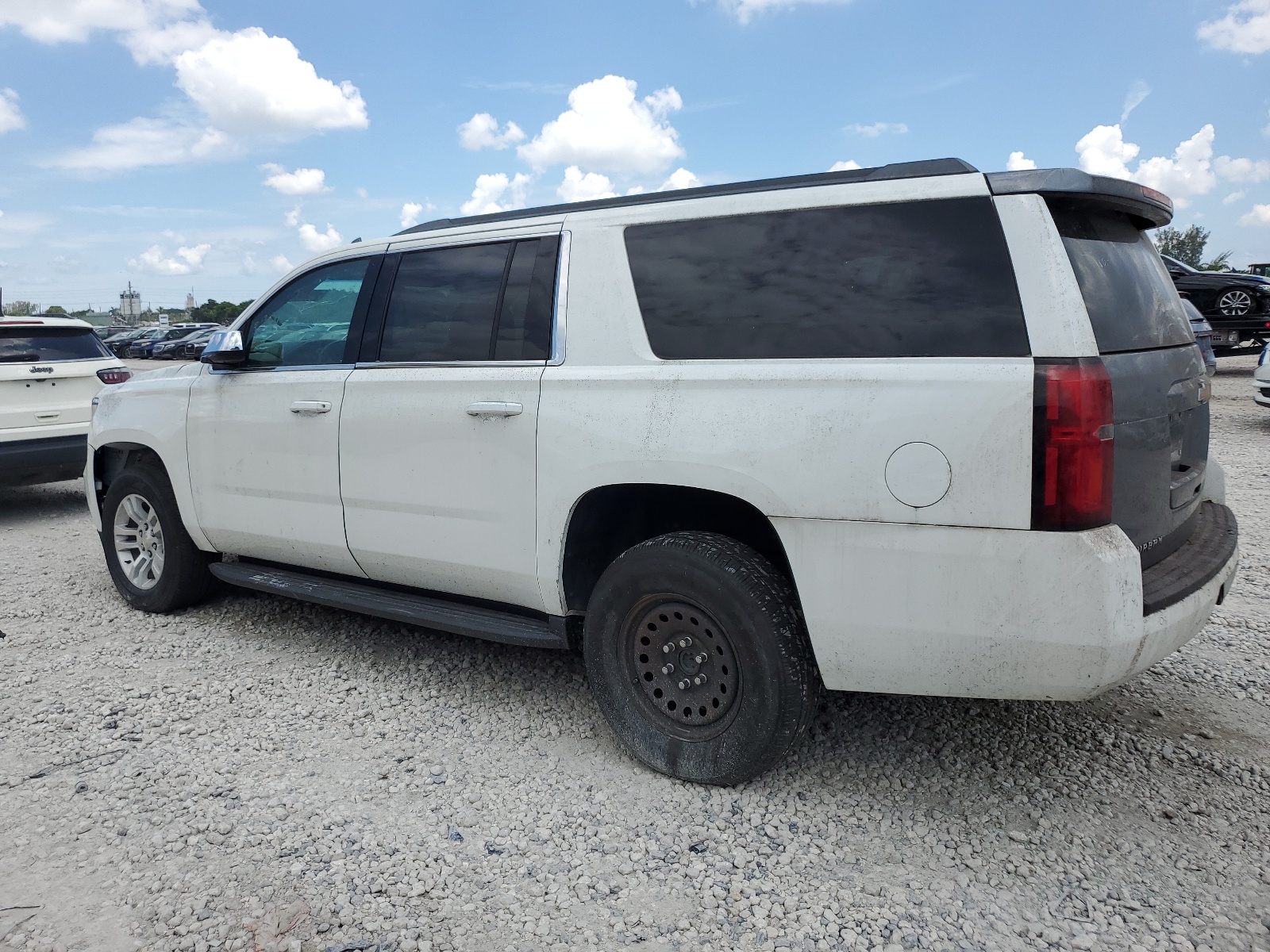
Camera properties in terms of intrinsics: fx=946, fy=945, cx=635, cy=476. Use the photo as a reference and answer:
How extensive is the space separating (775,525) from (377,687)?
2.16 metres

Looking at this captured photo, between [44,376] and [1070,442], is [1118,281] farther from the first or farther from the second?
[44,376]

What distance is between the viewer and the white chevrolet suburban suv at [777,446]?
257 centimetres

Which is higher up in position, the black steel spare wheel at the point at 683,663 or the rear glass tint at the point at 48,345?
the rear glass tint at the point at 48,345

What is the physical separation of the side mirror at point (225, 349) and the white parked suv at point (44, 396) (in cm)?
355

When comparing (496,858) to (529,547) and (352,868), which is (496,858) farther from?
(529,547)

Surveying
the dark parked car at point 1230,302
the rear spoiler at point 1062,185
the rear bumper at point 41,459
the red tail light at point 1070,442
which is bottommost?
the rear bumper at point 41,459

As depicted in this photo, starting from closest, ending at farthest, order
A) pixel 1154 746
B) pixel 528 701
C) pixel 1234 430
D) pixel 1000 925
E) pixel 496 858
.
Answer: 1. pixel 1000 925
2. pixel 496 858
3. pixel 1154 746
4. pixel 528 701
5. pixel 1234 430

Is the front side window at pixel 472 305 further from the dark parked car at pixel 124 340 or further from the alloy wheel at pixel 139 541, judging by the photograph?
the dark parked car at pixel 124 340

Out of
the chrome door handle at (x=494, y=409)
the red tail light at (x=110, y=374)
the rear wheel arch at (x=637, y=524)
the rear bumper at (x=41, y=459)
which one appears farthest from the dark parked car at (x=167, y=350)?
the rear wheel arch at (x=637, y=524)

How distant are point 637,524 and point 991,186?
1655mm

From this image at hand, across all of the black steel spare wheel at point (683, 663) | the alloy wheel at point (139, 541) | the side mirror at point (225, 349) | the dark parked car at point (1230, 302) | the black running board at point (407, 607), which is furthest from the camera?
the dark parked car at point (1230, 302)

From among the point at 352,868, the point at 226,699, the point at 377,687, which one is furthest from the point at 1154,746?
the point at 226,699

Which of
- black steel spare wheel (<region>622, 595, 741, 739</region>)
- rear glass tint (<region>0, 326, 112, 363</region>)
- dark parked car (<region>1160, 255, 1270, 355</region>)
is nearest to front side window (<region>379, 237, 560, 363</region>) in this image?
black steel spare wheel (<region>622, 595, 741, 739</region>)

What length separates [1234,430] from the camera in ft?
34.6
